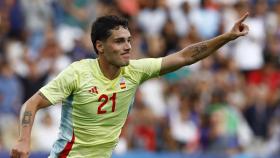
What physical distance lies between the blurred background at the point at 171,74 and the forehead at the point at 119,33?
5.62 m

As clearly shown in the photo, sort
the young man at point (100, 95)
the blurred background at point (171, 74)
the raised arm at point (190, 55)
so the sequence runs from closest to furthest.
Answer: the young man at point (100, 95), the raised arm at point (190, 55), the blurred background at point (171, 74)

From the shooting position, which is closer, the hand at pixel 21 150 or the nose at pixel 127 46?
the hand at pixel 21 150

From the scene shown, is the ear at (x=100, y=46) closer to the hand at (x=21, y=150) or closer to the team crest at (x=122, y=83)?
the team crest at (x=122, y=83)

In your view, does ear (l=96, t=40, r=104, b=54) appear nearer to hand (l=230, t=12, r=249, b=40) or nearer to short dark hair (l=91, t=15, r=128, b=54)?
short dark hair (l=91, t=15, r=128, b=54)

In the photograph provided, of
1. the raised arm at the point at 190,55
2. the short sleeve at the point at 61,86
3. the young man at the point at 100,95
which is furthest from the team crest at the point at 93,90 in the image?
the raised arm at the point at 190,55

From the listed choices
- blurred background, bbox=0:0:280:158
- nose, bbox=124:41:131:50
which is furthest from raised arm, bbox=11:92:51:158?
blurred background, bbox=0:0:280:158

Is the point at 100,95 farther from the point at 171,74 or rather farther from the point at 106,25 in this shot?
the point at 171,74

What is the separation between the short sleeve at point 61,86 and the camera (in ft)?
30.9

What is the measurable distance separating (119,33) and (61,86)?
2.76ft

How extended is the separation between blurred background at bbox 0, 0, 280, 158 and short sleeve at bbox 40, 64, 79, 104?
18.5ft

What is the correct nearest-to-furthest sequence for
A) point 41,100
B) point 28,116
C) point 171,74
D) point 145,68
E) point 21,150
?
point 21,150 < point 28,116 < point 41,100 < point 145,68 < point 171,74

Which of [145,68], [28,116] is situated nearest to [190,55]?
[145,68]

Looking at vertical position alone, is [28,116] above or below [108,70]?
below

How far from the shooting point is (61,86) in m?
9.48
